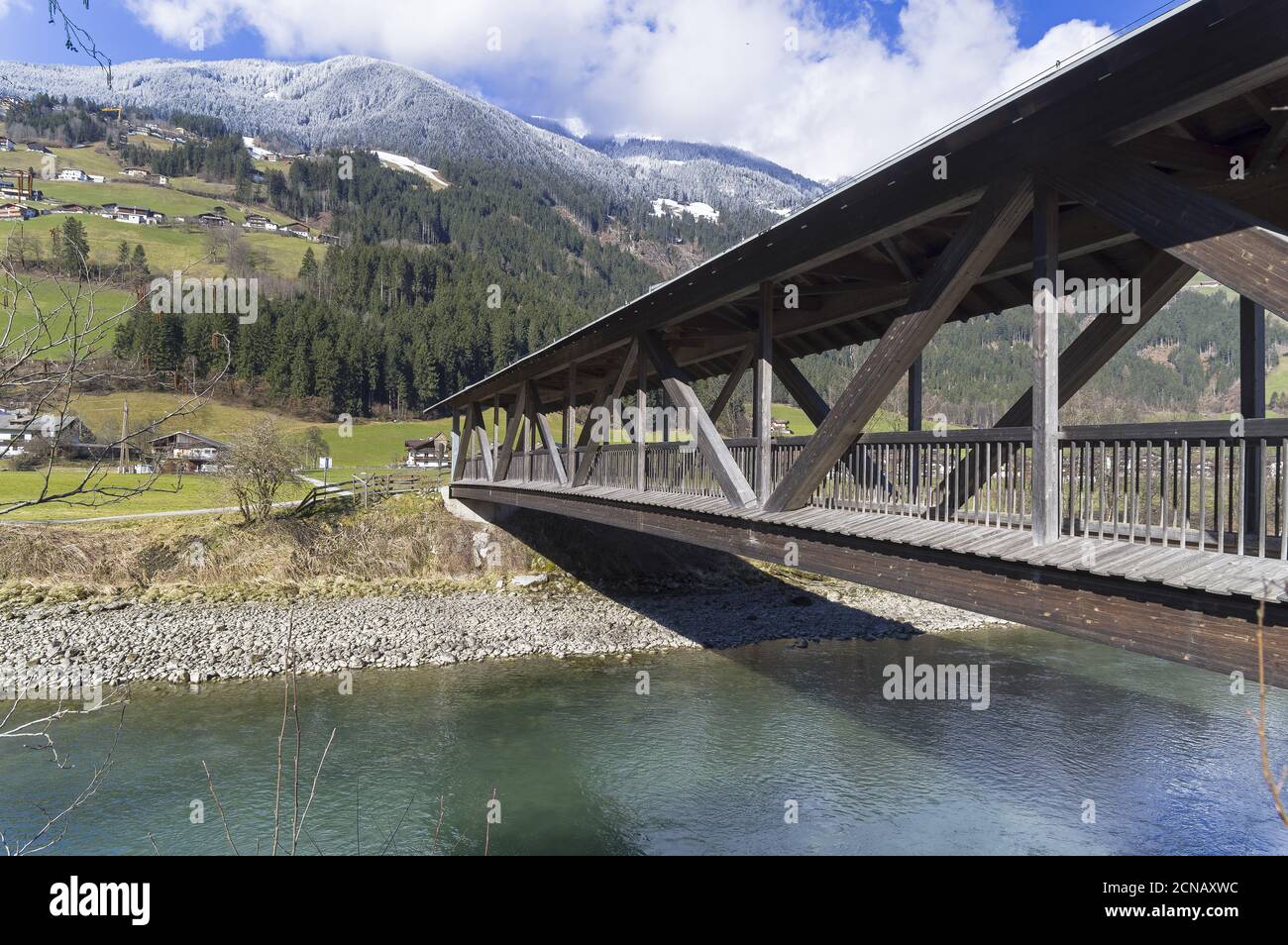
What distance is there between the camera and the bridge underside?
3.67 meters

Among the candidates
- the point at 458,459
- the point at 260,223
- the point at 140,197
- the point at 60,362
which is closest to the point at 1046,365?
the point at 60,362

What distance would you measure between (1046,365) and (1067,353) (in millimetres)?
1865

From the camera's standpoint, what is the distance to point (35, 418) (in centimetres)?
216

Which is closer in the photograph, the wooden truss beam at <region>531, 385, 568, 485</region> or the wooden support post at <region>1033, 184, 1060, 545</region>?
the wooden support post at <region>1033, 184, 1060, 545</region>

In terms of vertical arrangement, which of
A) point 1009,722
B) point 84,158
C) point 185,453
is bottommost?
point 1009,722

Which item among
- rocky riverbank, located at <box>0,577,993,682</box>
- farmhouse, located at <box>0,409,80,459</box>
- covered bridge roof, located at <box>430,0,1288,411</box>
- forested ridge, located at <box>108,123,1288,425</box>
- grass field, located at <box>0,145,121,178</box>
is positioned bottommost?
rocky riverbank, located at <box>0,577,993,682</box>

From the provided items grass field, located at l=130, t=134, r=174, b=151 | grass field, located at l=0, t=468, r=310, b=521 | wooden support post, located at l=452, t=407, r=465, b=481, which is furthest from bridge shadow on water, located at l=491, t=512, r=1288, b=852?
grass field, located at l=130, t=134, r=174, b=151

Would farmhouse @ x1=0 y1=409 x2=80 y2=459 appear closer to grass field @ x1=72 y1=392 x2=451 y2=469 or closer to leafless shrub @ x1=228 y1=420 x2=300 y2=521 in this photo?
leafless shrub @ x1=228 y1=420 x2=300 y2=521

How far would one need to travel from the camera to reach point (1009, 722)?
1277 centimetres

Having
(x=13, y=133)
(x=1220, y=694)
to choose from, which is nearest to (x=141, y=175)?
(x=13, y=133)

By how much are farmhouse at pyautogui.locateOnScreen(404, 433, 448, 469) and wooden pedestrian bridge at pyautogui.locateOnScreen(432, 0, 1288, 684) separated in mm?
47943

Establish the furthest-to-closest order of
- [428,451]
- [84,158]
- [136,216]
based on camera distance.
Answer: [84,158] → [136,216] → [428,451]

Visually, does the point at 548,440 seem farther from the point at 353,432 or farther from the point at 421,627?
the point at 353,432
